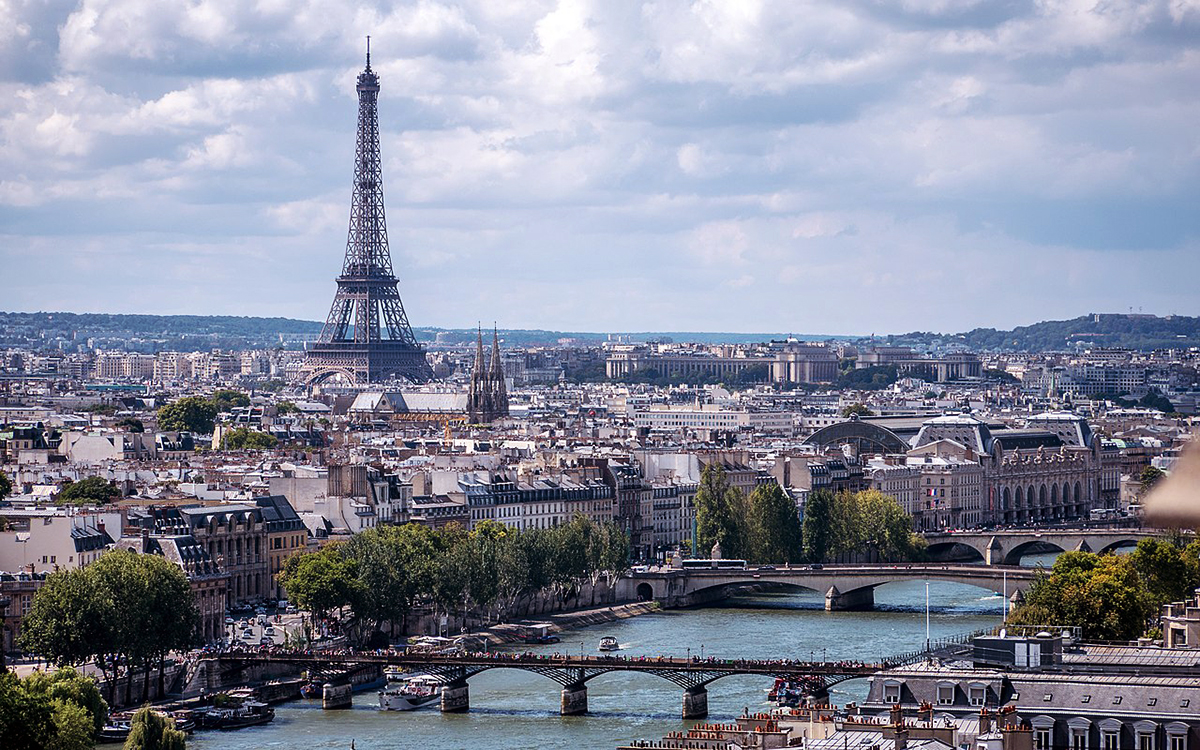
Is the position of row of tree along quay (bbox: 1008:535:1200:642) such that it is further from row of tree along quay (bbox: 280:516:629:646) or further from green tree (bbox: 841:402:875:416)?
green tree (bbox: 841:402:875:416)

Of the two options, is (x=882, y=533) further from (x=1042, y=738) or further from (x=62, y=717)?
(x=1042, y=738)

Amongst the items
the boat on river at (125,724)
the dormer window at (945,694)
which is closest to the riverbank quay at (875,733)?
the dormer window at (945,694)

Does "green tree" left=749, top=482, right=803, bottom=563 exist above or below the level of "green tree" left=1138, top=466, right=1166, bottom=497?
below

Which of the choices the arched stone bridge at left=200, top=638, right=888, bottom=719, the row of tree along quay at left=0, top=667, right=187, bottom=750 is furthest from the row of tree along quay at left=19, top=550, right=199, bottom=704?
the arched stone bridge at left=200, top=638, right=888, bottom=719

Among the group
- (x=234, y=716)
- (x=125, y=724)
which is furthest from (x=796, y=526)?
(x=125, y=724)

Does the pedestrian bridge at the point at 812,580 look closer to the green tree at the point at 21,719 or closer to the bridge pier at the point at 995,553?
the bridge pier at the point at 995,553
